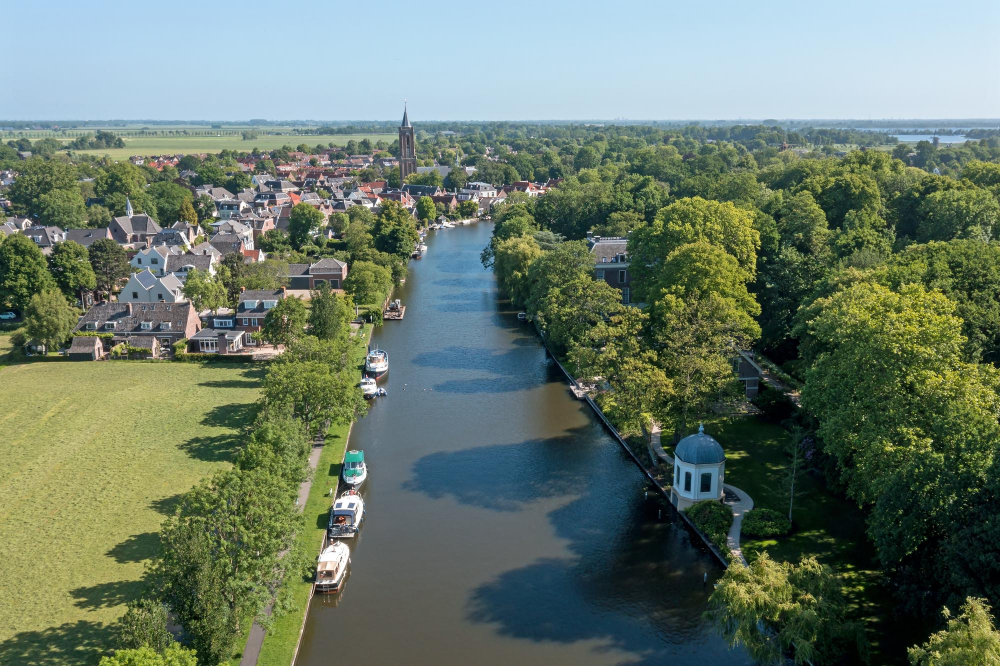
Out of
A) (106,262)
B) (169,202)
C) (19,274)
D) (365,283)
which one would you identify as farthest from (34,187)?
(365,283)

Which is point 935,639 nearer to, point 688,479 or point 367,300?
point 688,479

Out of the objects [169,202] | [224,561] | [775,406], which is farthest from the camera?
A: [169,202]

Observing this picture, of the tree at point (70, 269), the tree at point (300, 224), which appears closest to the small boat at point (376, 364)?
the tree at point (70, 269)

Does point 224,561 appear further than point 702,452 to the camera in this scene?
No

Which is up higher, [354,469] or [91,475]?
[354,469]

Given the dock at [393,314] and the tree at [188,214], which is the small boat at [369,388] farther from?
the tree at [188,214]

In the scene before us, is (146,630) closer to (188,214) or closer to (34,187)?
(188,214)

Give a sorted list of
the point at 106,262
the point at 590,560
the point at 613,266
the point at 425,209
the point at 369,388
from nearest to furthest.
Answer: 1. the point at 590,560
2. the point at 369,388
3. the point at 613,266
4. the point at 106,262
5. the point at 425,209
